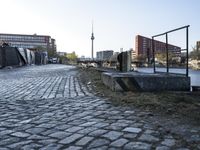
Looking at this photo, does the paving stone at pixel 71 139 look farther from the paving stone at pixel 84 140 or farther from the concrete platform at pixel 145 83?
the concrete platform at pixel 145 83

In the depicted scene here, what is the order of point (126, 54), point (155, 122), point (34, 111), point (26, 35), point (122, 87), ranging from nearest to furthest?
point (155, 122) → point (34, 111) → point (122, 87) → point (126, 54) → point (26, 35)

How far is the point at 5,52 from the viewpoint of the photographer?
99.0 feet

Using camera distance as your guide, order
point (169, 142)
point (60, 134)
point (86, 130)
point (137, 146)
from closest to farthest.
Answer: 1. point (137, 146)
2. point (169, 142)
3. point (60, 134)
4. point (86, 130)

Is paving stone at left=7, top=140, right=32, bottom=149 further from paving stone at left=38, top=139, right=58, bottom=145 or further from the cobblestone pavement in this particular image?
paving stone at left=38, top=139, right=58, bottom=145

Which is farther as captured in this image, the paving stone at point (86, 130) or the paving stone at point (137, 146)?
the paving stone at point (86, 130)

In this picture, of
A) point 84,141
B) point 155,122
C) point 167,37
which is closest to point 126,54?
point 167,37

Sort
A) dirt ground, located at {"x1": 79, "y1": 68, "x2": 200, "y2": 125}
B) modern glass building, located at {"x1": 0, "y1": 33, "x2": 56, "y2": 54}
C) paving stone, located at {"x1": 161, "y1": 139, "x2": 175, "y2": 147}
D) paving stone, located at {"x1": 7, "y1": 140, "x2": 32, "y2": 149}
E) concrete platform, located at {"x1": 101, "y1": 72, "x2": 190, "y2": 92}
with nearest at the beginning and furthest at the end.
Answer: paving stone, located at {"x1": 161, "y1": 139, "x2": 175, "y2": 147} < paving stone, located at {"x1": 7, "y1": 140, "x2": 32, "y2": 149} < dirt ground, located at {"x1": 79, "y1": 68, "x2": 200, "y2": 125} < concrete platform, located at {"x1": 101, "y1": 72, "x2": 190, "y2": 92} < modern glass building, located at {"x1": 0, "y1": 33, "x2": 56, "y2": 54}

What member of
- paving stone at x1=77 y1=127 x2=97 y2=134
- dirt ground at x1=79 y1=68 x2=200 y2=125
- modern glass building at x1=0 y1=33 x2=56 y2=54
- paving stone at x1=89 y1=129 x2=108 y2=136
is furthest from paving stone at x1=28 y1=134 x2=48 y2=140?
modern glass building at x1=0 y1=33 x2=56 y2=54

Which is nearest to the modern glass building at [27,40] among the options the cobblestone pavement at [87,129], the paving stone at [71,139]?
the cobblestone pavement at [87,129]

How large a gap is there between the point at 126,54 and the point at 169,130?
1002 centimetres

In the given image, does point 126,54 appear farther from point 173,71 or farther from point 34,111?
point 34,111

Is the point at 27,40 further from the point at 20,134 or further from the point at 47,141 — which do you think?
the point at 47,141

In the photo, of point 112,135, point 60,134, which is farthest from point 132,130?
point 60,134

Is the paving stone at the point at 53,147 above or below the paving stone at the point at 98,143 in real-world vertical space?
below
